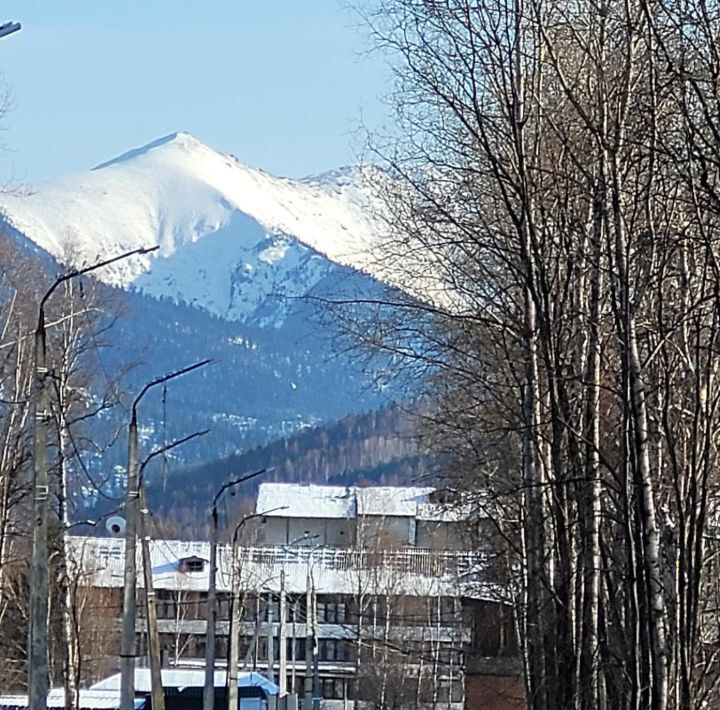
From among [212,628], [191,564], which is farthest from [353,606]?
[212,628]

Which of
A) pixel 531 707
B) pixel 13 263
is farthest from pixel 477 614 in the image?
pixel 531 707

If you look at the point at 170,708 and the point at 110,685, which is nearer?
the point at 170,708

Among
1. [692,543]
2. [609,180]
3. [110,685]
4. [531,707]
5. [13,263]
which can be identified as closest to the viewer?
[692,543]

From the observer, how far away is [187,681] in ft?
150

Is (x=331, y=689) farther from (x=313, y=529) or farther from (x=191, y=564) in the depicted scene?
(x=313, y=529)

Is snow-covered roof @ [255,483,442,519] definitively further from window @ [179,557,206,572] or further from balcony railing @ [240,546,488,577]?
window @ [179,557,206,572]

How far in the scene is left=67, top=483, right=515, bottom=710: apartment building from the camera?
3819cm

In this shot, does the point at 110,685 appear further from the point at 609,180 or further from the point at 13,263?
the point at 609,180

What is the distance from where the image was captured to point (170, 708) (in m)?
44.2

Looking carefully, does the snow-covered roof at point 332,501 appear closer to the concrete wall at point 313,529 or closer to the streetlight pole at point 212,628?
the concrete wall at point 313,529

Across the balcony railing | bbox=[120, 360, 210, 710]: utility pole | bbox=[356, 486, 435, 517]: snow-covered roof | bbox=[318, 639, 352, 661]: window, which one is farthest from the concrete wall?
bbox=[120, 360, 210, 710]: utility pole

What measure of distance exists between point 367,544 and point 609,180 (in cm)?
5085

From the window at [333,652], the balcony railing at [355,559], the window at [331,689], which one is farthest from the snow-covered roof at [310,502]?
the balcony railing at [355,559]

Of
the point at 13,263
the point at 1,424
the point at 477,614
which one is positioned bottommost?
the point at 477,614
